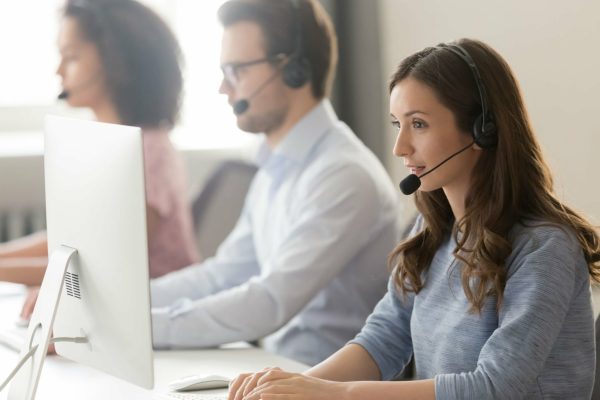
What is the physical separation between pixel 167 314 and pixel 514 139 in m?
0.84

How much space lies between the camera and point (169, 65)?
2.79m

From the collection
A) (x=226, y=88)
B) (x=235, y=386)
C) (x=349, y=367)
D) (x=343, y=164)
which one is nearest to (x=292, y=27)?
(x=226, y=88)

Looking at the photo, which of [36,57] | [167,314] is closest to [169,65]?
[167,314]

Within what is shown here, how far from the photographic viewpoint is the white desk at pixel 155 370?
1601 millimetres

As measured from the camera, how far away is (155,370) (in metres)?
1.77

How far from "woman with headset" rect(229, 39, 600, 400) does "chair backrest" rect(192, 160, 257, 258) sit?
1.46 metres

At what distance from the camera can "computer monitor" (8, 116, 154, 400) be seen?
50.8 inches

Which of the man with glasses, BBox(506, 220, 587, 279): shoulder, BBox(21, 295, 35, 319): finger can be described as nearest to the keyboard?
the man with glasses

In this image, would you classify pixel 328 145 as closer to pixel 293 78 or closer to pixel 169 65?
pixel 293 78

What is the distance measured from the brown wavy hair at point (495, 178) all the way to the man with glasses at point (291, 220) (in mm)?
602

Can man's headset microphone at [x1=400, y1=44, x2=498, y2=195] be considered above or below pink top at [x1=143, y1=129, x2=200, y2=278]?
above

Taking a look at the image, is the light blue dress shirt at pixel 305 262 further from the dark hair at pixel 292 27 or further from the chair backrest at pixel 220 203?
the chair backrest at pixel 220 203

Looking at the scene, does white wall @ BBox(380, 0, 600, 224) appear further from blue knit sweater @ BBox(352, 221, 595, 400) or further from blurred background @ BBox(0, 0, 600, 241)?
blue knit sweater @ BBox(352, 221, 595, 400)

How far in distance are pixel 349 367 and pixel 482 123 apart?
45cm
